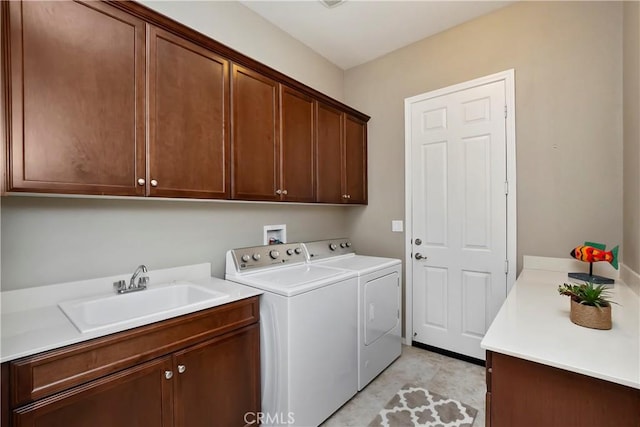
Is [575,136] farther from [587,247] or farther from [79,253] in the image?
[79,253]

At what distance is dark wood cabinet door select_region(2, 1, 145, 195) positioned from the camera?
1.13 m

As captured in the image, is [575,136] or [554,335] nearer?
[554,335]

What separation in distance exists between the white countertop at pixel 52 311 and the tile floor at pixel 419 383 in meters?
1.07

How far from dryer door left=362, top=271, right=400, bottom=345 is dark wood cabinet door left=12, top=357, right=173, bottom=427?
4.43 feet

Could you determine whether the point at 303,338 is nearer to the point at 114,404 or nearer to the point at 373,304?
the point at 373,304

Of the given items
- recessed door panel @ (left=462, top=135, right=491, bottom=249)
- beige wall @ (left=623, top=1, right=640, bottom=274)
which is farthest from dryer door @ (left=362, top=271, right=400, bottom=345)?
beige wall @ (left=623, top=1, right=640, bottom=274)

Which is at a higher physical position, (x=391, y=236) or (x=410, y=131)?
(x=410, y=131)

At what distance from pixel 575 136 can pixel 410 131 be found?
1259 millimetres

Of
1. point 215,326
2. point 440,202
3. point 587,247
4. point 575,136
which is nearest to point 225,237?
point 215,326

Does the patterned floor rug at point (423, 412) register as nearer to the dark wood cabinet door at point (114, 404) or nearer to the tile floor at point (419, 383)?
the tile floor at point (419, 383)

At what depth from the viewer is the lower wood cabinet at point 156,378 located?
984 mm

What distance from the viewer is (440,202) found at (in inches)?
106

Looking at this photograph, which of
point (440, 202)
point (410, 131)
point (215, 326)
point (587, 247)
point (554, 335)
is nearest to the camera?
point (554, 335)

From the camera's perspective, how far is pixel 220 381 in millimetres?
1493
